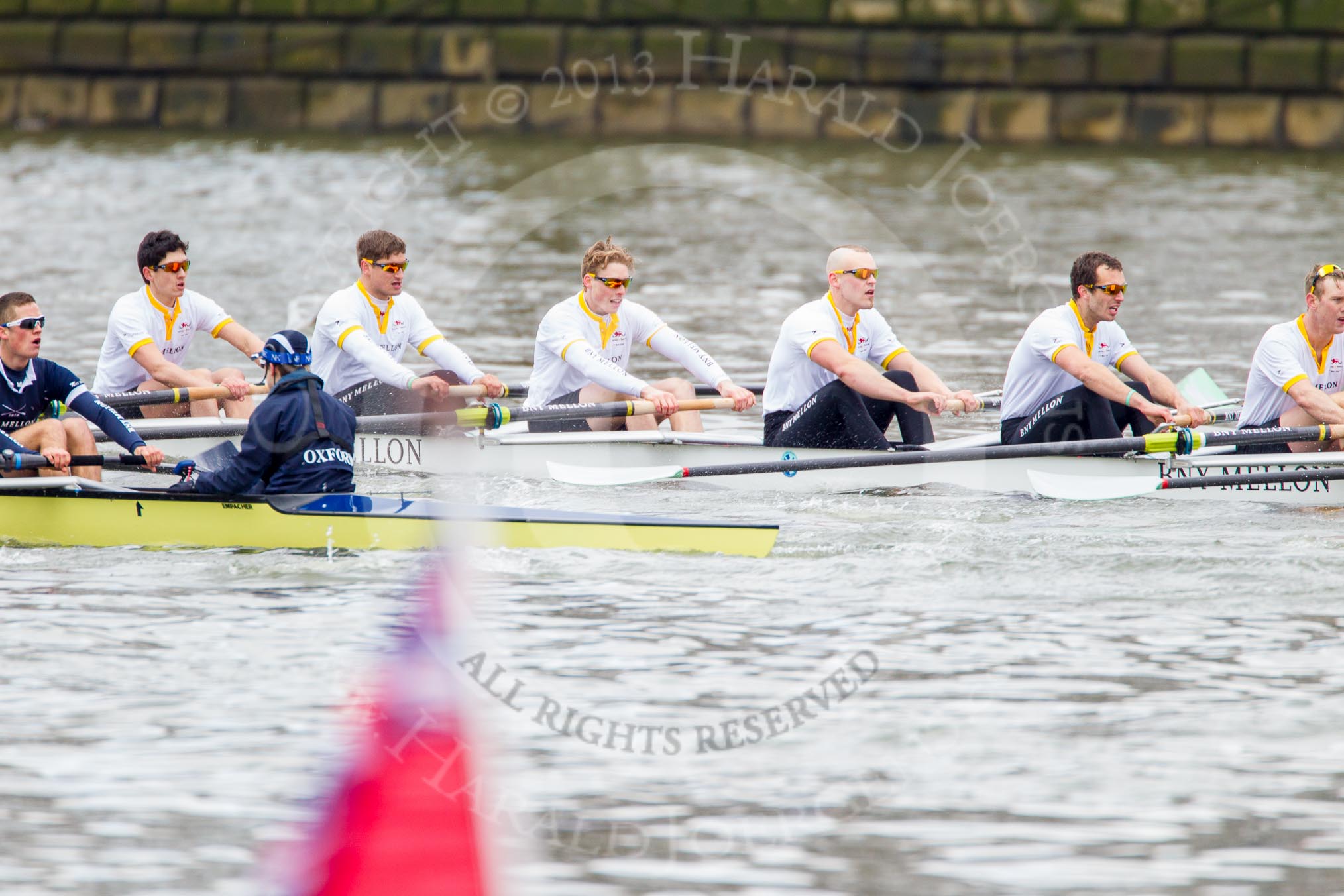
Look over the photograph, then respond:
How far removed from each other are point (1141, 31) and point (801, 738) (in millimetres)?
24388

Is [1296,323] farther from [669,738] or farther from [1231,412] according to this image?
[669,738]

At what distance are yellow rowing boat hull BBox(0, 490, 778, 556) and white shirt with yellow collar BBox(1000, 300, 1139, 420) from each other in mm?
2591

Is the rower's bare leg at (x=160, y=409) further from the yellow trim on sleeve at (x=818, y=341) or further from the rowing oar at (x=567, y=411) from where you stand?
the yellow trim on sleeve at (x=818, y=341)

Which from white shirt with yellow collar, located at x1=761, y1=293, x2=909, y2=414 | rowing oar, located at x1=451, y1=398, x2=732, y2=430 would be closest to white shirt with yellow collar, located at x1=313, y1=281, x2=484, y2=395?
rowing oar, located at x1=451, y1=398, x2=732, y2=430

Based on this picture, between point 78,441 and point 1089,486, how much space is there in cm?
552

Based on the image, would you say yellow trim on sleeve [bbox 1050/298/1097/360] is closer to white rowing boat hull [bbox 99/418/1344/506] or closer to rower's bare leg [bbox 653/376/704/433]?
white rowing boat hull [bbox 99/418/1344/506]

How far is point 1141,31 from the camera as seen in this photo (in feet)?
93.9

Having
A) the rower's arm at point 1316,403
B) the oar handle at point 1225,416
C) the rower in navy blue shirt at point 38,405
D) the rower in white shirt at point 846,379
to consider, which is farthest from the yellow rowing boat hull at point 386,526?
the oar handle at point 1225,416

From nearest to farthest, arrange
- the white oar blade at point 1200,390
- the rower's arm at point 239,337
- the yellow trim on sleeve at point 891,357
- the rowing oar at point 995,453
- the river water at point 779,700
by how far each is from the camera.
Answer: the river water at point 779,700, the rowing oar at point 995,453, the yellow trim on sleeve at point 891,357, the white oar blade at point 1200,390, the rower's arm at point 239,337

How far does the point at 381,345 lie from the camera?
38.0ft

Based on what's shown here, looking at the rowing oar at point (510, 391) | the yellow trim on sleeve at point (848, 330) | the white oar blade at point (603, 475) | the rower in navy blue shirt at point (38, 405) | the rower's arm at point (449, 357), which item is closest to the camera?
the rower in navy blue shirt at point (38, 405)

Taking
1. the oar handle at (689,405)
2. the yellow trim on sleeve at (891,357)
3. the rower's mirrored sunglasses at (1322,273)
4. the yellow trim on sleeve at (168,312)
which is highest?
the rower's mirrored sunglasses at (1322,273)

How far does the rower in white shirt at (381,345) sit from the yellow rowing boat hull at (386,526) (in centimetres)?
244

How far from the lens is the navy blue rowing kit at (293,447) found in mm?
8531
